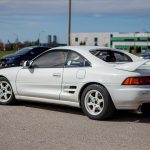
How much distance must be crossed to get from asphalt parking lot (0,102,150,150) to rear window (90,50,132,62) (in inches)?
44.3

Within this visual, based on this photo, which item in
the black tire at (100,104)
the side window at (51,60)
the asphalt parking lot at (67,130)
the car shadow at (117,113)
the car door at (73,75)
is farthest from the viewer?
the side window at (51,60)

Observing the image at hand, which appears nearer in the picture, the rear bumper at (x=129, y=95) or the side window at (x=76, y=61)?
the rear bumper at (x=129, y=95)

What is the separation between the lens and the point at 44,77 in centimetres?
799

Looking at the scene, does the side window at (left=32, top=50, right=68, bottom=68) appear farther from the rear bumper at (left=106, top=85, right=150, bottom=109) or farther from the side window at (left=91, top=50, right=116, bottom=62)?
the rear bumper at (left=106, top=85, right=150, bottom=109)

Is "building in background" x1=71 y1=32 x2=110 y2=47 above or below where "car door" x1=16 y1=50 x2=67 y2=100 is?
above

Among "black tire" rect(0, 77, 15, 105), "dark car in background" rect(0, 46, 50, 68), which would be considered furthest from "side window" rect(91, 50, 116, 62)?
"dark car in background" rect(0, 46, 50, 68)

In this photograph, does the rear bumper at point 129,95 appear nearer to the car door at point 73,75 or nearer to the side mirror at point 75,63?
the car door at point 73,75

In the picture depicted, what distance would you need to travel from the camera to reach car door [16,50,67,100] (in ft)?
25.6

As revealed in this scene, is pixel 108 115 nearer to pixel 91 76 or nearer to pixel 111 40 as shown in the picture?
pixel 91 76

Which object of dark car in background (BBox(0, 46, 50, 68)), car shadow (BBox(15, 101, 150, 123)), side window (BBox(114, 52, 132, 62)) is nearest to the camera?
car shadow (BBox(15, 101, 150, 123))

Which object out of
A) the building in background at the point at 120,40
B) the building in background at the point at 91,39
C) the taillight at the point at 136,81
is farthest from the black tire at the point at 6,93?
the building in background at the point at 91,39

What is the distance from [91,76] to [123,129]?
4.11 feet

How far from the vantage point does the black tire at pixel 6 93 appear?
8.77 m

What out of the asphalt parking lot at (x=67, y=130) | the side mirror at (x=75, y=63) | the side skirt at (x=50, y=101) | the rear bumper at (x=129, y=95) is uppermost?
the side mirror at (x=75, y=63)
